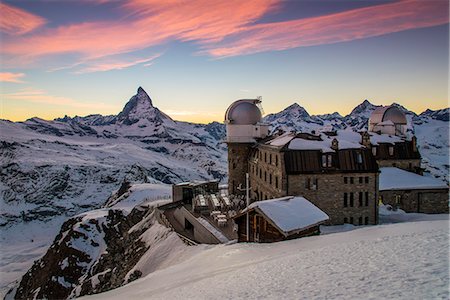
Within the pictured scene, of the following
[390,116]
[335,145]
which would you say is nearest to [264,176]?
[335,145]

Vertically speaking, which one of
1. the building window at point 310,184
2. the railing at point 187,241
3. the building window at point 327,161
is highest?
the building window at point 327,161

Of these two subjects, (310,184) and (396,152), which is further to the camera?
(396,152)

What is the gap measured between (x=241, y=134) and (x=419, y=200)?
79.4ft

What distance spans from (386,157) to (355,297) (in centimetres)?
4769

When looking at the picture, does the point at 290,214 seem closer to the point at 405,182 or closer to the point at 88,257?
the point at 405,182

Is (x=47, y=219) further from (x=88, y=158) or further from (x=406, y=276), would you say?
(x=406, y=276)

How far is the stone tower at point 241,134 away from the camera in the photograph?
160 feet

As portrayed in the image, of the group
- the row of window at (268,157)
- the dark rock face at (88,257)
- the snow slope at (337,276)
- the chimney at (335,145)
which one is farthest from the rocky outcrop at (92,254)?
the chimney at (335,145)

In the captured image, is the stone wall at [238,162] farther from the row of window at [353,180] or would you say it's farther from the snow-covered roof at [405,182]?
the snow-covered roof at [405,182]

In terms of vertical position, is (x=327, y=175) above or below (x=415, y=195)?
above

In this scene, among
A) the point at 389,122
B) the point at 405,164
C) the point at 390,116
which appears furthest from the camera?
the point at 390,116

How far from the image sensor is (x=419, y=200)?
4575 centimetres

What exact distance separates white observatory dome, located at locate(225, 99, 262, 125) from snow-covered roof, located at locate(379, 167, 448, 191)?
18.4 meters

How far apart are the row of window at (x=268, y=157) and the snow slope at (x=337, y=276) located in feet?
62.1
